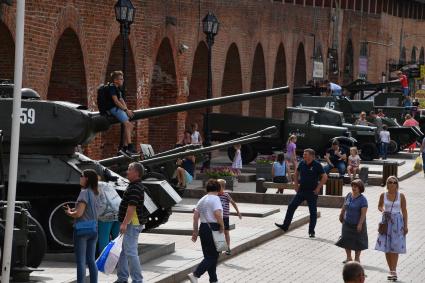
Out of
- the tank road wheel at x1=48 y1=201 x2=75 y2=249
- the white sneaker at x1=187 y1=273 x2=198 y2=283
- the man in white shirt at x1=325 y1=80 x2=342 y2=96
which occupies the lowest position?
the white sneaker at x1=187 y1=273 x2=198 y2=283

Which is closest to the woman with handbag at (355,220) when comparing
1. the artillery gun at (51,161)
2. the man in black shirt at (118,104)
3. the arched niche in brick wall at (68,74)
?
the artillery gun at (51,161)

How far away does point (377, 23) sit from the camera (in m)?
74.5

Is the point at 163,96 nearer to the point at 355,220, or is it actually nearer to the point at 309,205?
the point at 309,205

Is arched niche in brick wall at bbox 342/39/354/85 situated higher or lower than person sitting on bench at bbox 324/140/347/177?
higher

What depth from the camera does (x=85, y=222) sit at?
14.5 metres

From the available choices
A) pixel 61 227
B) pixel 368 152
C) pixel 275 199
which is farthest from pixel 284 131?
pixel 61 227

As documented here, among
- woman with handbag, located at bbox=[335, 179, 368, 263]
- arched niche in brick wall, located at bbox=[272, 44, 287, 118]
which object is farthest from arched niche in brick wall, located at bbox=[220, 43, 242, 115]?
woman with handbag, located at bbox=[335, 179, 368, 263]

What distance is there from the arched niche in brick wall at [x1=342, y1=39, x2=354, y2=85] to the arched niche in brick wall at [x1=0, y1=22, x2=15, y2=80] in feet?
143

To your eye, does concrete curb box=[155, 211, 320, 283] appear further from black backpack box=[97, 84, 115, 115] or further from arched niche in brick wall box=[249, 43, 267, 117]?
arched niche in brick wall box=[249, 43, 267, 117]

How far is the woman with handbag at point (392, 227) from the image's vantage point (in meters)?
17.8

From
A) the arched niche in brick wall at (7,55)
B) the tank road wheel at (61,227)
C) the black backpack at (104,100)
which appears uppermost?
the arched niche in brick wall at (7,55)

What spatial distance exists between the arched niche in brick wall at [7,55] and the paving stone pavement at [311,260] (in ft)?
20.3

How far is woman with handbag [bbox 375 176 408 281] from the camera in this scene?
17.8 meters

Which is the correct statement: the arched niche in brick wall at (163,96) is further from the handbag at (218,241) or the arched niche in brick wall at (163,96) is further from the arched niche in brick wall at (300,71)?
the handbag at (218,241)
